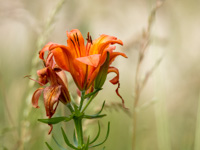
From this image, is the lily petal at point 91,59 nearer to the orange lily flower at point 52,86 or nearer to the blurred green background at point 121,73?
the orange lily flower at point 52,86

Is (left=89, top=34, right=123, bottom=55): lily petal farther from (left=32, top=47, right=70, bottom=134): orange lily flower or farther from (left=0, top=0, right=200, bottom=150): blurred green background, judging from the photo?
(left=0, top=0, right=200, bottom=150): blurred green background

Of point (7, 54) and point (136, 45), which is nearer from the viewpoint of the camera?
point (136, 45)

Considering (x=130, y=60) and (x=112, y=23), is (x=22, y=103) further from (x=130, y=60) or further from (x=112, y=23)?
(x=112, y=23)

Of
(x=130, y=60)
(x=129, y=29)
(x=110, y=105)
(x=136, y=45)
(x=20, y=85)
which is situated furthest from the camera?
(x=129, y=29)

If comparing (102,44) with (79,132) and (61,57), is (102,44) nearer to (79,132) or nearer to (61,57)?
(61,57)

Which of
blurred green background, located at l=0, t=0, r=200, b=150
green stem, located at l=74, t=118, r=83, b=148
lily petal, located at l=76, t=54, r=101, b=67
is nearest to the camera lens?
lily petal, located at l=76, t=54, r=101, b=67

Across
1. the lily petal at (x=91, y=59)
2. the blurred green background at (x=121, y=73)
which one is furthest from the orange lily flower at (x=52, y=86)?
the blurred green background at (x=121, y=73)

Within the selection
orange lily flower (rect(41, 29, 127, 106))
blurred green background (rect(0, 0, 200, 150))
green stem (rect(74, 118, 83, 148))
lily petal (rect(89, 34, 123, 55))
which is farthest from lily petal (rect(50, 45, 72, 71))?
blurred green background (rect(0, 0, 200, 150))

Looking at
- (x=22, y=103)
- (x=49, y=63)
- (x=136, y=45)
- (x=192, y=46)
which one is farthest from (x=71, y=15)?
(x=49, y=63)

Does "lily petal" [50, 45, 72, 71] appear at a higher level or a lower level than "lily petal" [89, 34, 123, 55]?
lower
